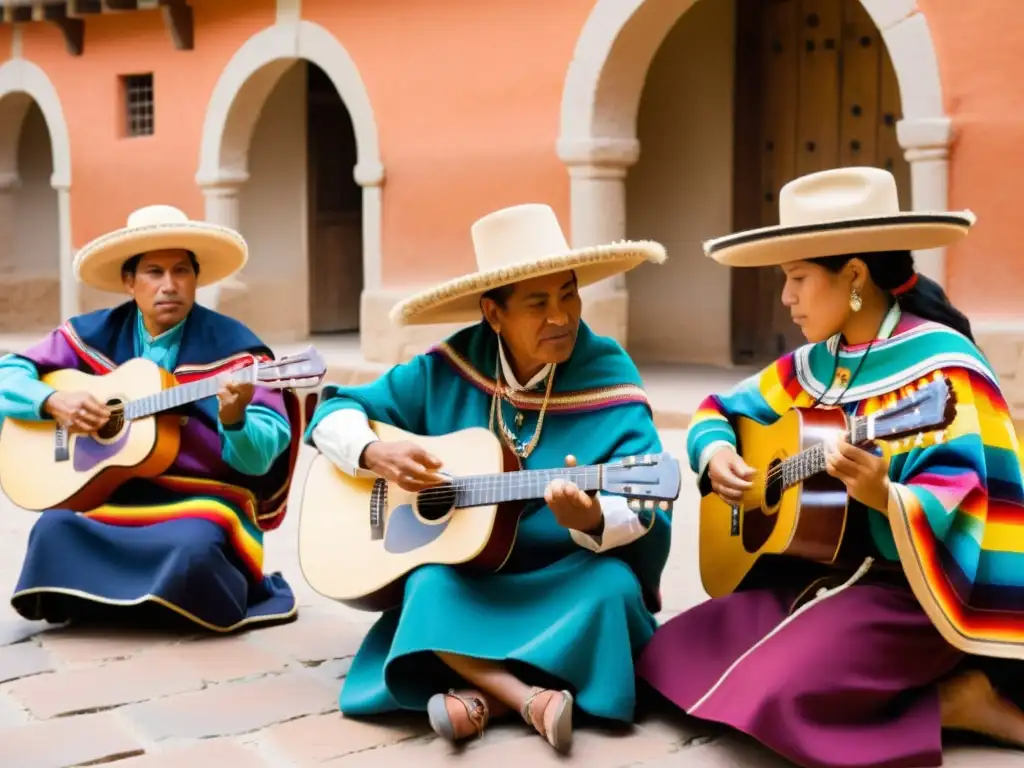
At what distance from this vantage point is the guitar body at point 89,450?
3939 mm

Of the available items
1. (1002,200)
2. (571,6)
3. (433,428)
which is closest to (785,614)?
(433,428)

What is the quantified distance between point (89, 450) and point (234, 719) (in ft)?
3.73

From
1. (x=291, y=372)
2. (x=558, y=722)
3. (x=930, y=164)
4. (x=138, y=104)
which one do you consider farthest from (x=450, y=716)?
(x=138, y=104)

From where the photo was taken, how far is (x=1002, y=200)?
7.22 m

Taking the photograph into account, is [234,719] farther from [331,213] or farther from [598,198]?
[331,213]

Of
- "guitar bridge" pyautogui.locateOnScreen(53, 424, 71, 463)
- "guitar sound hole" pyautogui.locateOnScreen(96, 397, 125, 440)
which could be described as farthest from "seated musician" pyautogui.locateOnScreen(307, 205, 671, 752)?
"guitar bridge" pyautogui.locateOnScreen(53, 424, 71, 463)

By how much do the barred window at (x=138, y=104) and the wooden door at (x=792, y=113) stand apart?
5599 mm

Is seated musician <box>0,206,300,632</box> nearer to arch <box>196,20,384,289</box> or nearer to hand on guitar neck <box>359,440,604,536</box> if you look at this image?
hand on guitar neck <box>359,440,604,536</box>

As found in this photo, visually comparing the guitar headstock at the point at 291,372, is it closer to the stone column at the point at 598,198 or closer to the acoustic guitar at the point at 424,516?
the acoustic guitar at the point at 424,516

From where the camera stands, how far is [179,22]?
37.8ft

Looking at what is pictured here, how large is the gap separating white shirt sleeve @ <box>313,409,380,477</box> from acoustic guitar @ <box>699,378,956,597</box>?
84cm

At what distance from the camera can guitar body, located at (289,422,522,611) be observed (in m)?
3.16

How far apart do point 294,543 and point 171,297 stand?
1654mm

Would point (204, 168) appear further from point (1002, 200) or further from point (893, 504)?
point (893, 504)
